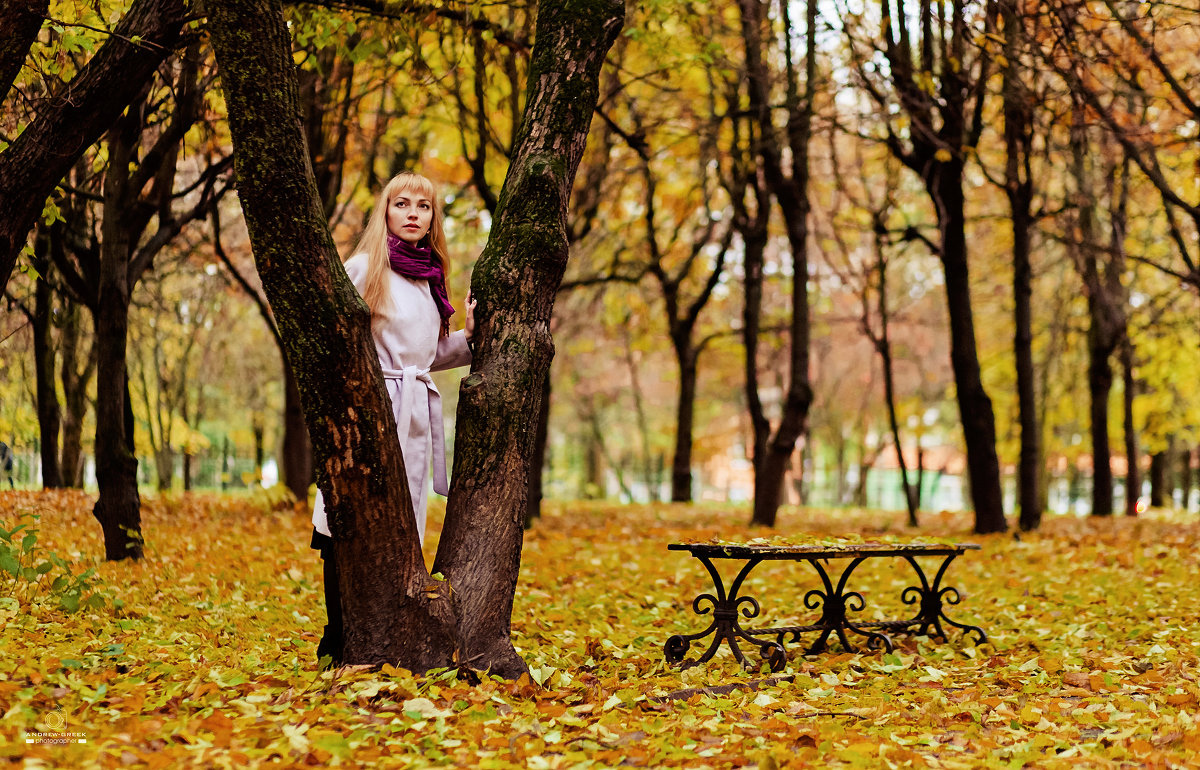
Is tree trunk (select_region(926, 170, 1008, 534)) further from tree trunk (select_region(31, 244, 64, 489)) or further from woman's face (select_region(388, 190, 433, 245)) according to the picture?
tree trunk (select_region(31, 244, 64, 489))

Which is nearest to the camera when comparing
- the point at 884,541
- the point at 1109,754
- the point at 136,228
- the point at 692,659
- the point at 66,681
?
the point at 1109,754

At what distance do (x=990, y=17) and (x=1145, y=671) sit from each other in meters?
6.14

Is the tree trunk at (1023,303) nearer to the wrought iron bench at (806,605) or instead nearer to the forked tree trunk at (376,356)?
the wrought iron bench at (806,605)

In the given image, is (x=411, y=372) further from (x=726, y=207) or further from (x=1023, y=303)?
(x=726, y=207)

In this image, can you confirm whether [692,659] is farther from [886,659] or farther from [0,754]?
[0,754]

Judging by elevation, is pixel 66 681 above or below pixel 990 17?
below

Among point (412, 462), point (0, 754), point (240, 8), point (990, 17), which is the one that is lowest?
point (0, 754)

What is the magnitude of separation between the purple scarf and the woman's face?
0.13ft

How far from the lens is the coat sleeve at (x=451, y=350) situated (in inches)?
179

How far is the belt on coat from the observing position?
421cm

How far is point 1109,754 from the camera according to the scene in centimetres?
327

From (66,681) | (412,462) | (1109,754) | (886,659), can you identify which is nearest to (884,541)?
(886,659)

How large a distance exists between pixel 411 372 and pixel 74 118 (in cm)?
203

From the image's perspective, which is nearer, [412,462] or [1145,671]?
[412,462]
